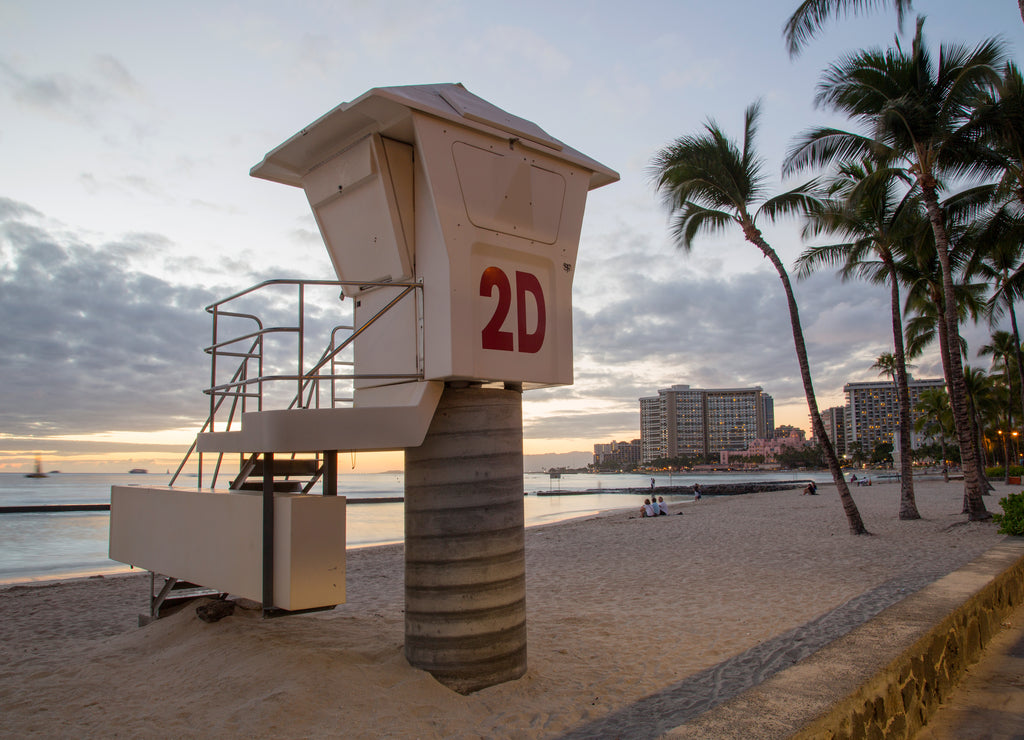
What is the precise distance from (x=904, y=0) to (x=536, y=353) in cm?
1097

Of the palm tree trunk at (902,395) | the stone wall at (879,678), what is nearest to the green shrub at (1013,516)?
the palm tree trunk at (902,395)

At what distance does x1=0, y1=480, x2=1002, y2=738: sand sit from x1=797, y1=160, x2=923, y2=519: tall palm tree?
245 inches

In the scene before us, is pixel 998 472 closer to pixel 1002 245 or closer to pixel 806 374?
pixel 1002 245

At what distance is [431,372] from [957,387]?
15.9 metres

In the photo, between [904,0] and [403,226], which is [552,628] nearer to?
[403,226]

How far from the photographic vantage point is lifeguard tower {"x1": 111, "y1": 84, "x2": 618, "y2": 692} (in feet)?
15.4

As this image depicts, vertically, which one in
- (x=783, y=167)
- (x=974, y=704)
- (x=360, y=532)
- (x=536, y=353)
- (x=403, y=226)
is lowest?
(x=360, y=532)

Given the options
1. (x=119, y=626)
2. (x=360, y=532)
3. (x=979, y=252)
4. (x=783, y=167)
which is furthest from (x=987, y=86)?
(x=360, y=532)

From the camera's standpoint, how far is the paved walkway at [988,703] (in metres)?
3.61

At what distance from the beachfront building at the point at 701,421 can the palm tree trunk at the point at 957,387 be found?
171 meters

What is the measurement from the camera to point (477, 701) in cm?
474

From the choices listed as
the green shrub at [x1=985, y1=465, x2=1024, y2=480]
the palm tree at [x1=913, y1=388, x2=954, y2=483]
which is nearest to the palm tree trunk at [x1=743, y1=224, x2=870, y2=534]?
the green shrub at [x1=985, y1=465, x2=1024, y2=480]

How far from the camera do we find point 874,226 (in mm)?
16859

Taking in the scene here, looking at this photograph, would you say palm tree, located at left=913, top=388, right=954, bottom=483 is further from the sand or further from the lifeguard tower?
the lifeguard tower
